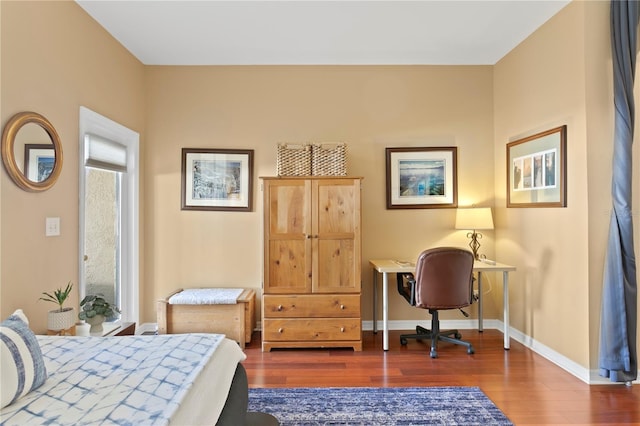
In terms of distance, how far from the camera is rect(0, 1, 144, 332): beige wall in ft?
6.98

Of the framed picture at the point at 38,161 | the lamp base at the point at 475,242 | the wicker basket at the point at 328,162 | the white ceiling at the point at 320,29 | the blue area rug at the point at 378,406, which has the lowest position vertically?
the blue area rug at the point at 378,406

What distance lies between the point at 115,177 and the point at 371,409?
314cm

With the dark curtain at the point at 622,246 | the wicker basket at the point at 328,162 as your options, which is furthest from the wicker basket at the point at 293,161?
the dark curtain at the point at 622,246

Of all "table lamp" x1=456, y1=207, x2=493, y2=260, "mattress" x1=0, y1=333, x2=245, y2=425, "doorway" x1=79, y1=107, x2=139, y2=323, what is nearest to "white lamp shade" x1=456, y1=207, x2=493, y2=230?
"table lamp" x1=456, y1=207, x2=493, y2=260

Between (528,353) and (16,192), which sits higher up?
(16,192)

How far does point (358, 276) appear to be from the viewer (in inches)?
133

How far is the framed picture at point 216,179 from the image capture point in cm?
388

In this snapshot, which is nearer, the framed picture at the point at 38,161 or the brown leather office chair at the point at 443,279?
the framed picture at the point at 38,161

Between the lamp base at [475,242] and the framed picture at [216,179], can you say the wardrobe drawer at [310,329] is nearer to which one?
the framed picture at [216,179]

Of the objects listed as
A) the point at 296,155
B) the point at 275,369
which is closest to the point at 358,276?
the point at 275,369

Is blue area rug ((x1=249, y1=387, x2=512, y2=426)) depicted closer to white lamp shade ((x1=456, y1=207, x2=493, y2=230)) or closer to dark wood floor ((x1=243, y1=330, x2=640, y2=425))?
dark wood floor ((x1=243, y1=330, x2=640, y2=425))

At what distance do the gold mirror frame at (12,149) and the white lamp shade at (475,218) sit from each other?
3.53 metres

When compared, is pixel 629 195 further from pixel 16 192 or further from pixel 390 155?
pixel 16 192

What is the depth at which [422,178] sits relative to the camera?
3.94 metres
